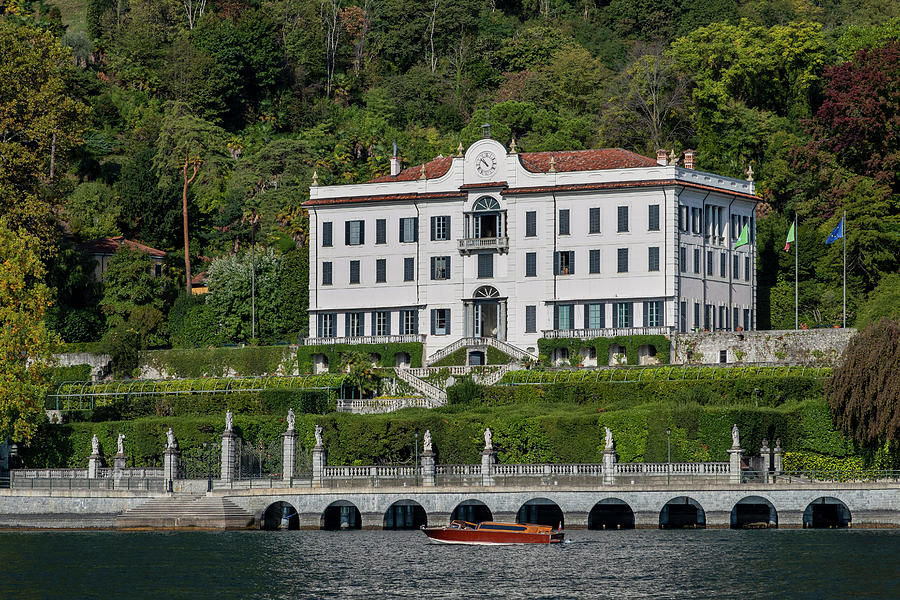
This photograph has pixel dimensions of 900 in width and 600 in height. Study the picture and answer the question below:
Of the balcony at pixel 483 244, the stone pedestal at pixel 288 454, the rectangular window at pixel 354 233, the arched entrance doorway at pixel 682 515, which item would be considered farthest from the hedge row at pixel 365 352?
the arched entrance doorway at pixel 682 515

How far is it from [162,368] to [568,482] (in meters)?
34.3

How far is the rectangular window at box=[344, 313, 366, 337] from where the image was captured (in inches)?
4318

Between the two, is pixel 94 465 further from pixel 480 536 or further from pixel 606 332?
pixel 606 332

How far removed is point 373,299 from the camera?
11000 cm

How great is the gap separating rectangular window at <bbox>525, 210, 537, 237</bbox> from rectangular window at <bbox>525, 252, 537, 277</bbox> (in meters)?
1.14

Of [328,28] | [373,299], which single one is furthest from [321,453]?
[328,28]

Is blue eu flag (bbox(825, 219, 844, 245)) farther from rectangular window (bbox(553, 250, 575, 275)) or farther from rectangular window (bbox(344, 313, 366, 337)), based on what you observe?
rectangular window (bbox(344, 313, 366, 337))

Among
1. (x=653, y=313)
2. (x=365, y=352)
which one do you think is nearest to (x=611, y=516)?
(x=653, y=313)

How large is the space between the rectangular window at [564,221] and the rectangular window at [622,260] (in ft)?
10.7

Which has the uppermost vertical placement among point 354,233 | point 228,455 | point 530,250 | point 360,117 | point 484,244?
point 360,117

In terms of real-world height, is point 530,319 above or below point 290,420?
above

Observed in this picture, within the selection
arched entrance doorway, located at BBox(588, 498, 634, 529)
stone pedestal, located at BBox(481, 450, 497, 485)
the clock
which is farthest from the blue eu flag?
stone pedestal, located at BBox(481, 450, 497, 485)

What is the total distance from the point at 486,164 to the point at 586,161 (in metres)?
5.65

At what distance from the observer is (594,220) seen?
347 ft
